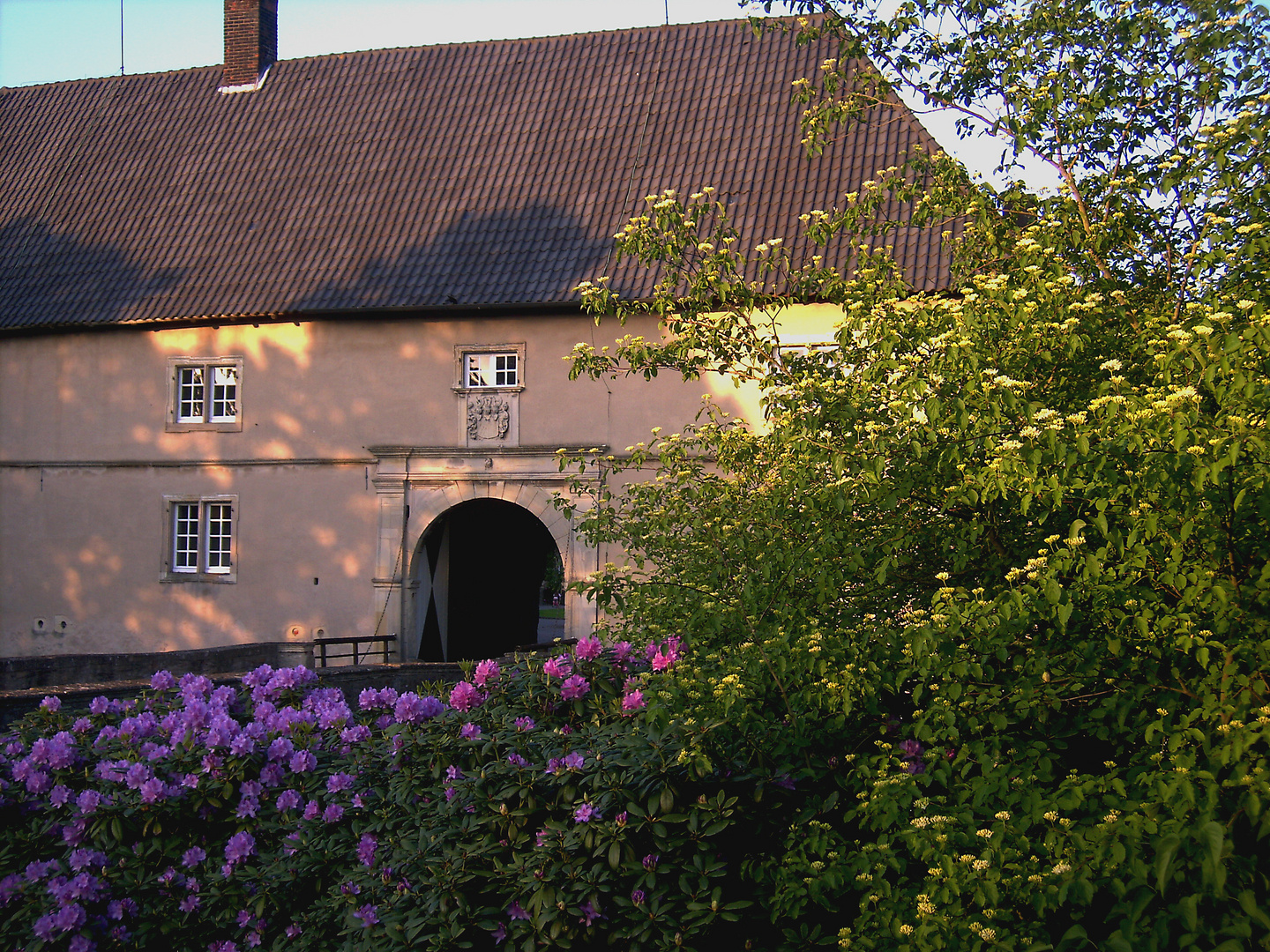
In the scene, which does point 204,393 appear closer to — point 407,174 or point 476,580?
point 407,174

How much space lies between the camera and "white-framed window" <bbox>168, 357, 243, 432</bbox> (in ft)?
56.4

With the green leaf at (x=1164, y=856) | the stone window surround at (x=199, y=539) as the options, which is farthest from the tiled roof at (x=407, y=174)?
the green leaf at (x=1164, y=856)

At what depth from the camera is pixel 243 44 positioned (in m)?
20.7

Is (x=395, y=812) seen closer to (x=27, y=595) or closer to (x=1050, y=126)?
(x=1050, y=126)

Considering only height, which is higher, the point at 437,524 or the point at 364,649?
the point at 437,524

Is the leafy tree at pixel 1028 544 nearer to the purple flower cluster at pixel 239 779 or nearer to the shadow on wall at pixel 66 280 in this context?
the purple flower cluster at pixel 239 779

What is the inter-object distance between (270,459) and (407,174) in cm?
470

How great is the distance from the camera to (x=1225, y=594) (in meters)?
3.59

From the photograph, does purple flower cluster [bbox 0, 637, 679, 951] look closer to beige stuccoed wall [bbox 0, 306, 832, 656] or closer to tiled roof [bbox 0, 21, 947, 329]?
beige stuccoed wall [bbox 0, 306, 832, 656]

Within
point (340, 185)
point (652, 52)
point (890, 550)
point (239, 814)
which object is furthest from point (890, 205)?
point (239, 814)

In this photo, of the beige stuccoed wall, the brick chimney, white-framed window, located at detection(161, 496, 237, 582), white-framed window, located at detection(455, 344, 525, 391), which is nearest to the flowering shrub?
the beige stuccoed wall

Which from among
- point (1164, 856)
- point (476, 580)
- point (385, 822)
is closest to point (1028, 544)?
point (1164, 856)

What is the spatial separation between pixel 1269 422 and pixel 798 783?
2173 mm

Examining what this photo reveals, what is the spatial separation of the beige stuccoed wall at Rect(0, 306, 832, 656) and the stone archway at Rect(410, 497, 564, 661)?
62 centimetres
